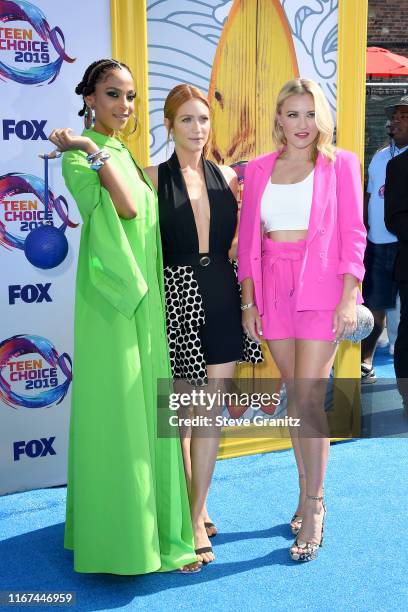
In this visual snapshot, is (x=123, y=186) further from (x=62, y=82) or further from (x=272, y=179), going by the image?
(x=62, y=82)

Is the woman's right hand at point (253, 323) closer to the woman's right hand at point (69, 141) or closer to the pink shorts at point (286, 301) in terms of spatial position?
the pink shorts at point (286, 301)

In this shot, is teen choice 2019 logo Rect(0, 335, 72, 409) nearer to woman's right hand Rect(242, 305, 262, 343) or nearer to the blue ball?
the blue ball

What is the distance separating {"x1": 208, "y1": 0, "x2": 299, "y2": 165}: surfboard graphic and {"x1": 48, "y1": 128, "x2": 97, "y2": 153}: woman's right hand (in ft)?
5.05

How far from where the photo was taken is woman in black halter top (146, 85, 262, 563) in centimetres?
312

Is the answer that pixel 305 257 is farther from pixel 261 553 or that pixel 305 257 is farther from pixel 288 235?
pixel 261 553

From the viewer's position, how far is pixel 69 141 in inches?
108

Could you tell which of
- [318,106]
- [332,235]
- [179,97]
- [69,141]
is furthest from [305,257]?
[69,141]

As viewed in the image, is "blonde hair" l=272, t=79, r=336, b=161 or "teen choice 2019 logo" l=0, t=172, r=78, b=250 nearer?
"blonde hair" l=272, t=79, r=336, b=161

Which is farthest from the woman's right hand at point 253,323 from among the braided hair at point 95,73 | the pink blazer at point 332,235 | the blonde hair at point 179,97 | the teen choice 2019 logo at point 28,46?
the teen choice 2019 logo at point 28,46

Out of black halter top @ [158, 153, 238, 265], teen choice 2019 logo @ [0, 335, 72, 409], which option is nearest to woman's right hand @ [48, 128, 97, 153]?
black halter top @ [158, 153, 238, 265]

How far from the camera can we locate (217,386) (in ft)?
10.6

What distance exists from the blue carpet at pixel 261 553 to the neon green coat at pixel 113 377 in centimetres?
17

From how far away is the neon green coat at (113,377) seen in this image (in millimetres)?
2793

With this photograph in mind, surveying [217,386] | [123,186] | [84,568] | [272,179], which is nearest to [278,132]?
[272,179]
